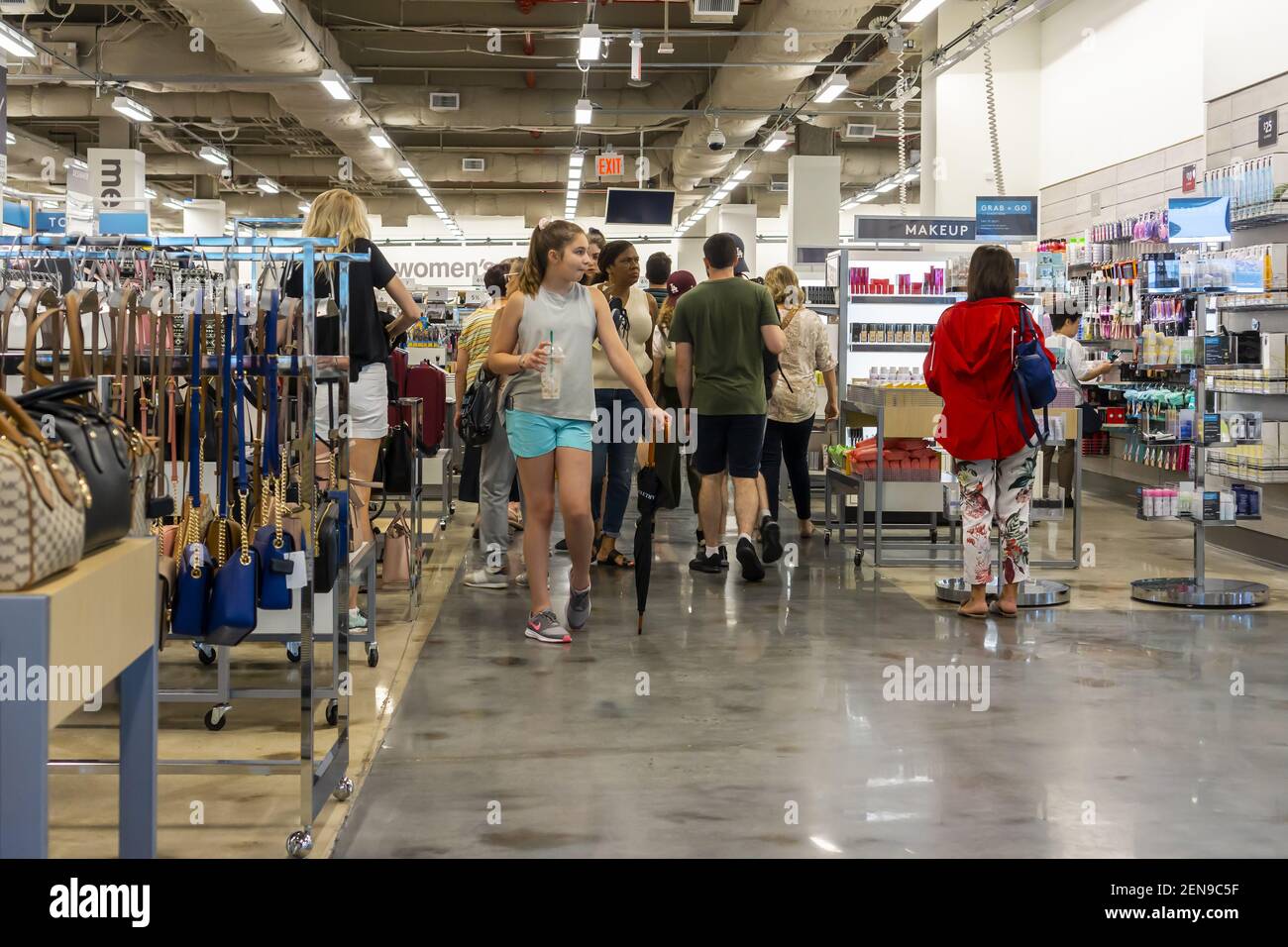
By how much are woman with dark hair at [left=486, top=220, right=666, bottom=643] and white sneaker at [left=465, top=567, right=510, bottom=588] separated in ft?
4.37

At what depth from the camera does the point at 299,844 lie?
2961 mm

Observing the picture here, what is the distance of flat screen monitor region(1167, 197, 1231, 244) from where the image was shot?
22.4 feet

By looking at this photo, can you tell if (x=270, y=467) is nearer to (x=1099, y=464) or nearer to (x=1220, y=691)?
(x=1220, y=691)

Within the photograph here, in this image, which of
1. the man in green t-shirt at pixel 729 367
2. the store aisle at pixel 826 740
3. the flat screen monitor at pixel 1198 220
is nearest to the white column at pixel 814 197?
the flat screen monitor at pixel 1198 220

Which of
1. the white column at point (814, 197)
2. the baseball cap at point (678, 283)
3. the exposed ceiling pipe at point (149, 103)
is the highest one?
the exposed ceiling pipe at point (149, 103)

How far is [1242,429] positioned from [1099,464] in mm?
5703

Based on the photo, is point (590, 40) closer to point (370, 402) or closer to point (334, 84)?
point (334, 84)

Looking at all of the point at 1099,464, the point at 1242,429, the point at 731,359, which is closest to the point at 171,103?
the point at 1099,464

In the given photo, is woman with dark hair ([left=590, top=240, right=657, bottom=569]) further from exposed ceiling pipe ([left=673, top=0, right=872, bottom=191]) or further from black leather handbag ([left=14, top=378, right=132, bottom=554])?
exposed ceiling pipe ([left=673, top=0, right=872, bottom=191])

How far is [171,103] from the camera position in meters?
17.5

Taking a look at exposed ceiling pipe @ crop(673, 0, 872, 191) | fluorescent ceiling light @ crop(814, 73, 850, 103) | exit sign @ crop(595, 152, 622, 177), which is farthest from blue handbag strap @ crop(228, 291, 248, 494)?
exit sign @ crop(595, 152, 622, 177)

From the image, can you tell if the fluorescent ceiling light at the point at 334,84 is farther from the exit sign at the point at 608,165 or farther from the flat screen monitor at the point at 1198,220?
the flat screen monitor at the point at 1198,220

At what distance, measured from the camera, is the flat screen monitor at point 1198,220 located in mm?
6812

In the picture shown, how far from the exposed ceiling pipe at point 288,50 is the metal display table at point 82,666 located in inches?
376
